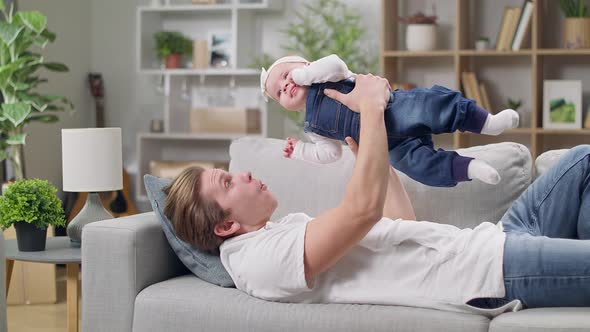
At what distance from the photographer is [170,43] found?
5.30 meters

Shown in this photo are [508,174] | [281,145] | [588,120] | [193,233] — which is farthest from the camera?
[588,120]

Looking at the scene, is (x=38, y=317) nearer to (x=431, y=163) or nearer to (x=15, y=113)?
(x=15, y=113)

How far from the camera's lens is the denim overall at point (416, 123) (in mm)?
2012

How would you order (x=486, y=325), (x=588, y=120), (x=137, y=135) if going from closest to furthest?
(x=486, y=325) → (x=588, y=120) → (x=137, y=135)

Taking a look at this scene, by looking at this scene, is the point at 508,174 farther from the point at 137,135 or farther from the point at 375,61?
the point at 137,135

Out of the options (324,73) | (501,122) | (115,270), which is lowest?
(115,270)

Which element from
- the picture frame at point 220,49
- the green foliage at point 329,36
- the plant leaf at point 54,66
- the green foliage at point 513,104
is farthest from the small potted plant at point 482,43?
the plant leaf at point 54,66

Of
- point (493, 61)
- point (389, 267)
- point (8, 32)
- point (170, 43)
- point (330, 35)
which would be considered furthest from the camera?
point (170, 43)

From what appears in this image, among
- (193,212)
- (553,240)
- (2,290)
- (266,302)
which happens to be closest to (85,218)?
(2,290)

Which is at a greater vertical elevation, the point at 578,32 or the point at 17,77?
the point at 578,32

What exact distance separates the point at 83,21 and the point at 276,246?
3.94 metres

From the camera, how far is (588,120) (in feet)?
15.1

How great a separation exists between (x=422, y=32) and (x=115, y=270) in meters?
2.88

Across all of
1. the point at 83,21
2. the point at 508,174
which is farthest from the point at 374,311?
the point at 83,21
